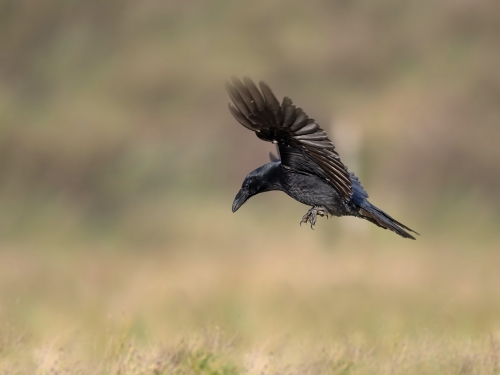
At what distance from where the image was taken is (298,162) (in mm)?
4562

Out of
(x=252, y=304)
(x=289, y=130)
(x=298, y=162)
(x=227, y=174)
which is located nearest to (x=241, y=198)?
(x=298, y=162)

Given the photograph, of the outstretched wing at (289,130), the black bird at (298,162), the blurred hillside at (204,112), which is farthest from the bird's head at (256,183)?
the blurred hillside at (204,112)

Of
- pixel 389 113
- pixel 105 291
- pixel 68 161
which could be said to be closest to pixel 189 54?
pixel 68 161

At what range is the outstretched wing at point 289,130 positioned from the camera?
3.83 metres

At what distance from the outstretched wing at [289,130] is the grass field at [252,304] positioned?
1104 millimetres

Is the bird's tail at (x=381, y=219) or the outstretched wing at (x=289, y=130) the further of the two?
the bird's tail at (x=381, y=219)

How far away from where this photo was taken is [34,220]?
15875 mm

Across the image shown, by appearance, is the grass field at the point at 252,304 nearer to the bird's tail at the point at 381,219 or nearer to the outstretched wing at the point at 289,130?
the bird's tail at the point at 381,219

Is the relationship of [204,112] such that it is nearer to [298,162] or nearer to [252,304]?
[252,304]

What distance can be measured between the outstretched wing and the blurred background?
1167 millimetres

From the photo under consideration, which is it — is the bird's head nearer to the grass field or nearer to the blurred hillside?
the grass field

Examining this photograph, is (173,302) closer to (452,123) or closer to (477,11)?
(452,123)

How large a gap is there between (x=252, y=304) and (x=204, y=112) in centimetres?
1162

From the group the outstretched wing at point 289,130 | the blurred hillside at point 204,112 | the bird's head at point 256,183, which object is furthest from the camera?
the blurred hillside at point 204,112
